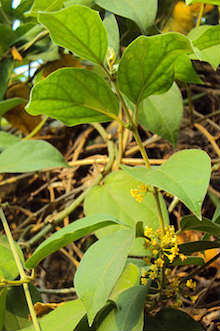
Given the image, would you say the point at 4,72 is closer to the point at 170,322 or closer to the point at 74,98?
the point at 74,98

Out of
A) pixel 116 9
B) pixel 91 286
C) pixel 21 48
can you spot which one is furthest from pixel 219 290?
pixel 21 48

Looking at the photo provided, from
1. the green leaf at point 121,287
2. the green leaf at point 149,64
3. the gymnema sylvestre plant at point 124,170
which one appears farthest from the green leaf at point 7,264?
the green leaf at point 149,64

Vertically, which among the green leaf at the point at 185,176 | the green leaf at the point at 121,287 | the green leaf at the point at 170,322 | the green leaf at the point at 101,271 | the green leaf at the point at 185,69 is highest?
the green leaf at the point at 185,69

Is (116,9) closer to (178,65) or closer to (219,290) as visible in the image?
(178,65)

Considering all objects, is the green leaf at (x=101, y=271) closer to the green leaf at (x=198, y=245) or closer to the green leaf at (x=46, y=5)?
the green leaf at (x=198, y=245)

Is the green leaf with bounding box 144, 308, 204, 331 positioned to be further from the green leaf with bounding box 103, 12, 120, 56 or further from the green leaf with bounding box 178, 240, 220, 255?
the green leaf with bounding box 103, 12, 120, 56

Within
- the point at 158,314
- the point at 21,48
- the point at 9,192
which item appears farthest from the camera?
the point at 9,192
